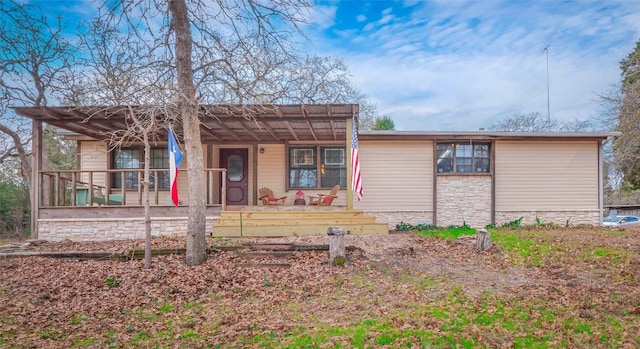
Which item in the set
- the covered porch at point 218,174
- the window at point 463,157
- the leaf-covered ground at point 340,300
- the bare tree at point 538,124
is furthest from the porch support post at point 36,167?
the bare tree at point 538,124

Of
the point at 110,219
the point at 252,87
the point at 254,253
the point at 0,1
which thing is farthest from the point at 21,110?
the point at 0,1

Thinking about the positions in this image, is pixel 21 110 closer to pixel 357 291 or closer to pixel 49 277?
pixel 49 277

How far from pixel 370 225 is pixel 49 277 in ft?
20.3

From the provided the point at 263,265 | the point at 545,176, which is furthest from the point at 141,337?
the point at 545,176

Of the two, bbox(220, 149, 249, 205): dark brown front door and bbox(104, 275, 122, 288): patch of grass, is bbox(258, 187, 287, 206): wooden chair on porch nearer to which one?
bbox(220, 149, 249, 205): dark brown front door

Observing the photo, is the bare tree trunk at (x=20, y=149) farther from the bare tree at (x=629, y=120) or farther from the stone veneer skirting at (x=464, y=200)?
the bare tree at (x=629, y=120)

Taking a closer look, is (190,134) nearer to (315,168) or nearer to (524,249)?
(315,168)

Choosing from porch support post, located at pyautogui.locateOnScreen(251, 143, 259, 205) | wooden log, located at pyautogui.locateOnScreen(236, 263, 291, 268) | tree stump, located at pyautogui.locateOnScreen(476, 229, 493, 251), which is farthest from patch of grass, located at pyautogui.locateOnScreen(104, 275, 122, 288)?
porch support post, located at pyautogui.locateOnScreen(251, 143, 259, 205)

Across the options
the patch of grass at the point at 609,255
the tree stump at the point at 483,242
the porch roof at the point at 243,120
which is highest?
the porch roof at the point at 243,120

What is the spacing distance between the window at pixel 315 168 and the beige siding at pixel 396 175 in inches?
28.8

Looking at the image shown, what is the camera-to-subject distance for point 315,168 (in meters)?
12.4

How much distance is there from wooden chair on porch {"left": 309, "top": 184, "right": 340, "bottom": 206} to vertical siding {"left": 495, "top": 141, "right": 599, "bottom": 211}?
17.0ft

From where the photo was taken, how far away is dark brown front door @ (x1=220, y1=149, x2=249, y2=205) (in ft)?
41.1

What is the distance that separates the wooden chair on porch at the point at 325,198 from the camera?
1110cm
